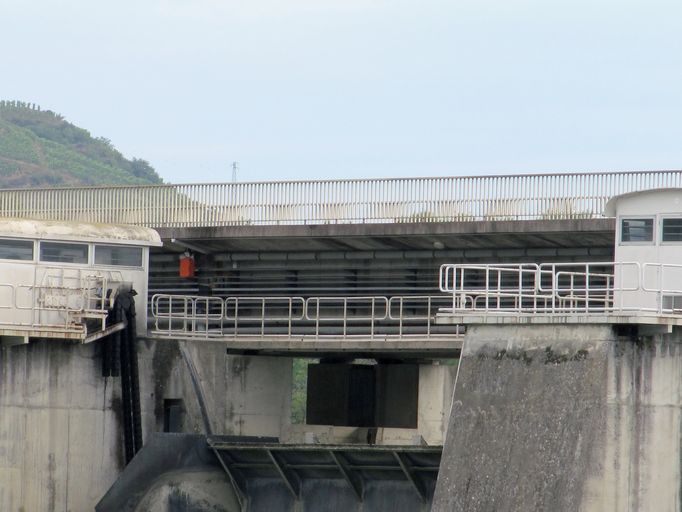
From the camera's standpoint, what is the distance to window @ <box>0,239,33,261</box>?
42688 mm

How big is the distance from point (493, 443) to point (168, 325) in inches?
643

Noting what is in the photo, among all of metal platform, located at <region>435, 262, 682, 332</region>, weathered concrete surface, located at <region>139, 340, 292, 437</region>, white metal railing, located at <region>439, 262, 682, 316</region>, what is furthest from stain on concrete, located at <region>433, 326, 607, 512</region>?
weathered concrete surface, located at <region>139, 340, 292, 437</region>

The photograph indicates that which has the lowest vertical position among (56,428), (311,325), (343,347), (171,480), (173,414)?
(171,480)

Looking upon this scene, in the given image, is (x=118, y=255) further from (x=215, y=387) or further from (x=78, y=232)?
(x=215, y=387)

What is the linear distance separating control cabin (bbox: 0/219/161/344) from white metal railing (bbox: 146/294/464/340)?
1.73m

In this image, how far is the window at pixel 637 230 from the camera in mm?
34656

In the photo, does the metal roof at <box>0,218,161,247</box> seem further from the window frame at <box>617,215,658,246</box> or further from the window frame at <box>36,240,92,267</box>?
the window frame at <box>617,215,658,246</box>

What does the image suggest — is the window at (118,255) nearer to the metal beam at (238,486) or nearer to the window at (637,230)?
the metal beam at (238,486)

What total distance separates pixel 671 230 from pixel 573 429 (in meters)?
4.98

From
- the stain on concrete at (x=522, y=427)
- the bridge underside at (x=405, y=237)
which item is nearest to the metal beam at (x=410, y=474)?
the bridge underside at (x=405, y=237)

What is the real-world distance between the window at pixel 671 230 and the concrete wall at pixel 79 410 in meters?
14.3

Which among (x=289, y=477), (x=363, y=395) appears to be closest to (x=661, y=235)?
(x=289, y=477)

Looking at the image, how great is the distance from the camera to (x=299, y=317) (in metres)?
46.2

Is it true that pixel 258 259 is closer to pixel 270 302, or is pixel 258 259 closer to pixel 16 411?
pixel 270 302
